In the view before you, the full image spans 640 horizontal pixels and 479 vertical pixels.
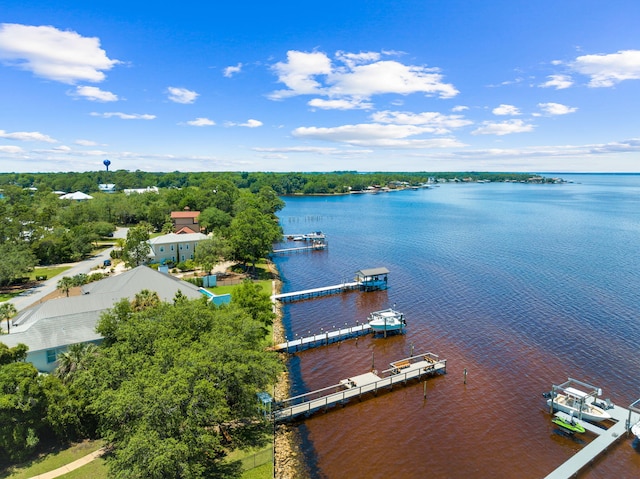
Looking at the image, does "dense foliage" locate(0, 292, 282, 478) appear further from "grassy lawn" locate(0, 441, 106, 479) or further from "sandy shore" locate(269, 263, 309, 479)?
"sandy shore" locate(269, 263, 309, 479)

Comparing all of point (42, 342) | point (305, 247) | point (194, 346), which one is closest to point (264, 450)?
point (194, 346)

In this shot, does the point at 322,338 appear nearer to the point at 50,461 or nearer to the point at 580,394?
the point at 580,394

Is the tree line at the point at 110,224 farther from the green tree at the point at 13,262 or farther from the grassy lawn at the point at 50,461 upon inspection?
the grassy lawn at the point at 50,461

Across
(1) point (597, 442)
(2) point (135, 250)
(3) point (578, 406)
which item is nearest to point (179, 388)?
(1) point (597, 442)

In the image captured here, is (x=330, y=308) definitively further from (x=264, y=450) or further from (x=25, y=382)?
(x=25, y=382)

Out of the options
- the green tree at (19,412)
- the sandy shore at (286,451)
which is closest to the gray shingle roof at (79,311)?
the green tree at (19,412)
